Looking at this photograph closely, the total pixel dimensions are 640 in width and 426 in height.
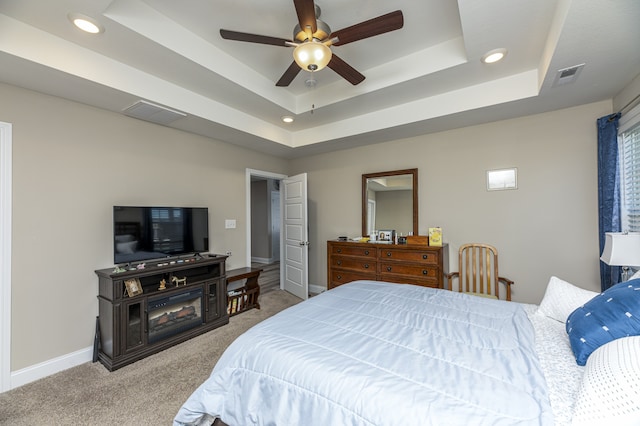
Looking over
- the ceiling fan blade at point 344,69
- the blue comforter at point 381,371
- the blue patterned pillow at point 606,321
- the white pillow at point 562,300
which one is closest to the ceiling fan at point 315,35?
the ceiling fan blade at point 344,69

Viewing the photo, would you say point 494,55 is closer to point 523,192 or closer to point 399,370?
point 523,192

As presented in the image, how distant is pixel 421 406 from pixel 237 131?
336cm

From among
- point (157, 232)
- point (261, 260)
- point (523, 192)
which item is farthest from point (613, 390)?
point (261, 260)

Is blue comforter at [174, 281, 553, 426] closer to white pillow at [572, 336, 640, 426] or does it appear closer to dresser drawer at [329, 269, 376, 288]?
→ white pillow at [572, 336, 640, 426]

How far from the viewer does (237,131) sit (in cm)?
344

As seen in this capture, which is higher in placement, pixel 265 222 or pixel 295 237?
pixel 265 222

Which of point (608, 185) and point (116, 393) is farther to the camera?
point (608, 185)

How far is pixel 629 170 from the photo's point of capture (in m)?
2.41

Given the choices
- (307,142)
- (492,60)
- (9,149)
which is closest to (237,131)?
(307,142)

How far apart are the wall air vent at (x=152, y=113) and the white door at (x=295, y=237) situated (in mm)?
1939

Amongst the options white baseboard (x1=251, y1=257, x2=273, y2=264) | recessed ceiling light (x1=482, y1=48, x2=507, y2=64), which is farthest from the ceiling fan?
white baseboard (x1=251, y1=257, x2=273, y2=264)

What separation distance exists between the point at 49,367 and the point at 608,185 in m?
5.23

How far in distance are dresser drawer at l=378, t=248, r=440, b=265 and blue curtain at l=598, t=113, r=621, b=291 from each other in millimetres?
1436

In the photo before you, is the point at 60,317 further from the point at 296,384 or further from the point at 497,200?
the point at 497,200
